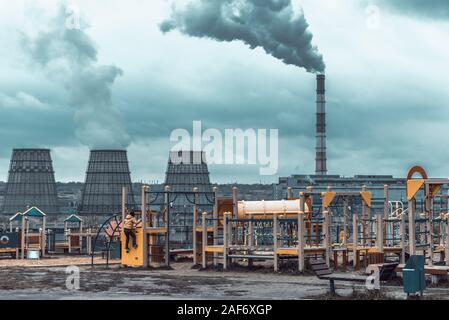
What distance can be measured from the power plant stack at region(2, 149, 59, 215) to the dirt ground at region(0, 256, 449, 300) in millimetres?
135575

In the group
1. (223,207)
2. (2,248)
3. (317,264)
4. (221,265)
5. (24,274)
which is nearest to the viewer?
(317,264)

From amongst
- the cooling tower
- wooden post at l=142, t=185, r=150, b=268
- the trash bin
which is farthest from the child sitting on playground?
the cooling tower

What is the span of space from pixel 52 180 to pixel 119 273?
461 feet

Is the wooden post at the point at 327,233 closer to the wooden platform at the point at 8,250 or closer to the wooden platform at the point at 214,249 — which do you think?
the wooden platform at the point at 214,249

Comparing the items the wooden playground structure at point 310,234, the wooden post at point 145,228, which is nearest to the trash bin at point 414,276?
the wooden playground structure at point 310,234

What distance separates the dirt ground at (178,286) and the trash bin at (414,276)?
23.2 inches

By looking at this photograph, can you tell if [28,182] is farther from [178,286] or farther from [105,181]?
[178,286]

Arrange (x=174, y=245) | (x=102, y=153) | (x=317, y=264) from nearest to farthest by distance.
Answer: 1. (x=317, y=264)
2. (x=174, y=245)
3. (x=102, y=153)

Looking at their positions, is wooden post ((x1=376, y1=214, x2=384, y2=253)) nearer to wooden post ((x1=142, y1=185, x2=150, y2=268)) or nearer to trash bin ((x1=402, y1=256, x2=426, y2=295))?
wooden post ((x1=142, y1=185, x2=150, y2=268))

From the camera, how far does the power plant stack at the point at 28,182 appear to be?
547 ft

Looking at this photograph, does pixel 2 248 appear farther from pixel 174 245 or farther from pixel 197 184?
pixel 197 184
